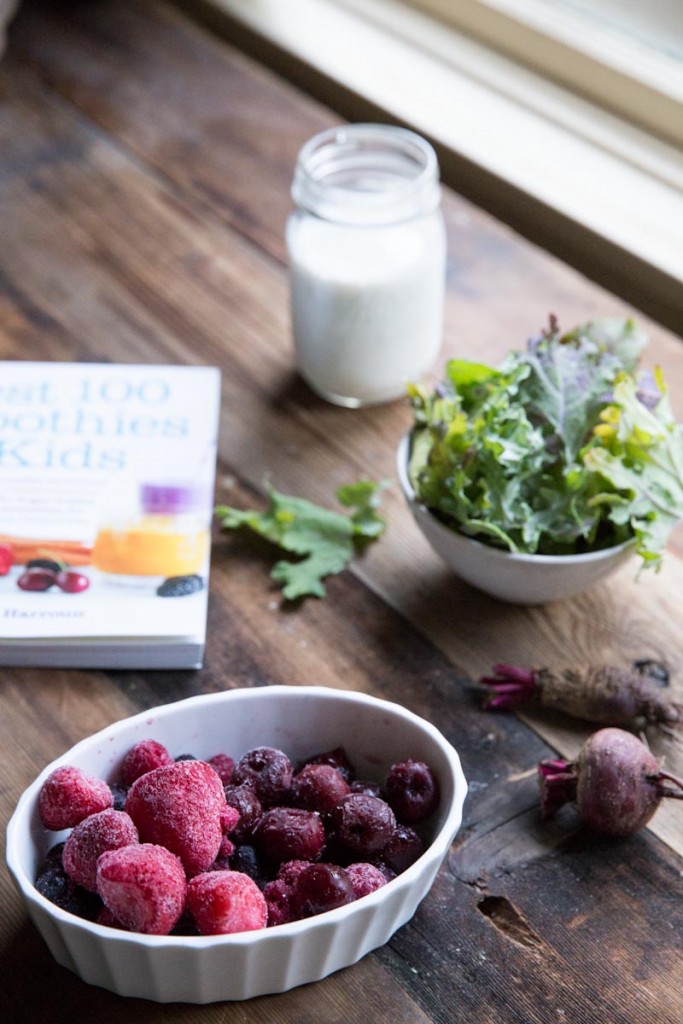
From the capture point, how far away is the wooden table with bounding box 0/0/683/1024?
28.1 inches

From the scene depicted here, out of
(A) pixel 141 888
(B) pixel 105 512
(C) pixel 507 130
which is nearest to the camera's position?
(A) pixel 141 888

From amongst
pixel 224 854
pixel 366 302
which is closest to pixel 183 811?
pixel 224 854

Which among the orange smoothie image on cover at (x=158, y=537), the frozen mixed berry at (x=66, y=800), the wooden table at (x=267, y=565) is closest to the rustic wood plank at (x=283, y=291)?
the wooden table at (x=267, y=565)

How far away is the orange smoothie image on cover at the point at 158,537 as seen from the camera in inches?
37.0

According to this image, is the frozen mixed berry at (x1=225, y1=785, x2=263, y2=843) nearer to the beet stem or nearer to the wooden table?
the wooden table

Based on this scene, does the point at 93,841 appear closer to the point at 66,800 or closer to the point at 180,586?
the point at 66,800

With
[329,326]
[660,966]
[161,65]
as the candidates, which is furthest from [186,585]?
[161,65]

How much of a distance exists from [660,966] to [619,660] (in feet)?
0.84

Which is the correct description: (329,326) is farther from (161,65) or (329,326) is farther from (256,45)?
(256,45)

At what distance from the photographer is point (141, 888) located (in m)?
0.62

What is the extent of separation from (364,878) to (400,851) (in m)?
0.04

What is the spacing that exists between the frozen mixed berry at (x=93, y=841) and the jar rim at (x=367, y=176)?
0.61m

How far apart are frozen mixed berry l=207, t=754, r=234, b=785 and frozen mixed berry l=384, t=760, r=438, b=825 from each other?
0.34ft

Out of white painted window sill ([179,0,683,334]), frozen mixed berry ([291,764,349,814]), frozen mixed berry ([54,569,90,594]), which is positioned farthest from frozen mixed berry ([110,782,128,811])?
white painted window sill ([179,0,683,334])
